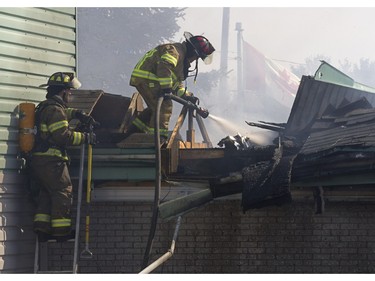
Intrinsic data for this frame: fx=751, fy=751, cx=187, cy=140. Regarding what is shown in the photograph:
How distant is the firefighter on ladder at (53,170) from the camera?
8148 mm

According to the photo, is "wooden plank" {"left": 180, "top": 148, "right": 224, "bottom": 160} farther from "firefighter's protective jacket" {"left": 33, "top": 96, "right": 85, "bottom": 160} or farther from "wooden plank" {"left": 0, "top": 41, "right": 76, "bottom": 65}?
"wooden plank" {"left": 0, "top": 41, "right": 76, "bottom": 65}

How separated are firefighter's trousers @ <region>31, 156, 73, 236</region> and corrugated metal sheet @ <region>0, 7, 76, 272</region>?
0.33 m

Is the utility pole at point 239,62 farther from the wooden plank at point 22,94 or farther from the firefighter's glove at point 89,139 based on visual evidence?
the firefighter's glove at point 89,139

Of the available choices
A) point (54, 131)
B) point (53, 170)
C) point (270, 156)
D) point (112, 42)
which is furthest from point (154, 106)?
point (112, 42)

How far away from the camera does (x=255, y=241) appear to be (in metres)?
8.38

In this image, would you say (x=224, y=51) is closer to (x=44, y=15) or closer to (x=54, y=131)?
(x=44, y=15)

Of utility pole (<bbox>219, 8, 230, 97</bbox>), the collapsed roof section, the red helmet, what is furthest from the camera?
utility pole (<bbox>219, 8, 230, 97</bbox>)

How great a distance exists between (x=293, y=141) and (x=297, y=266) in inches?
56.5

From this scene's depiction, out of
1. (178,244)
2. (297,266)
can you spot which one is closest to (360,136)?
(297,266)

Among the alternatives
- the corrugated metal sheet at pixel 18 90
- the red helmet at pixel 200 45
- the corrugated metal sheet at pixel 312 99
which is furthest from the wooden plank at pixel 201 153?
the corrugated metal sheet at pixel 18 90

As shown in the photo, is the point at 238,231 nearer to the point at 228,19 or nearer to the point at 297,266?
the point at 297,266

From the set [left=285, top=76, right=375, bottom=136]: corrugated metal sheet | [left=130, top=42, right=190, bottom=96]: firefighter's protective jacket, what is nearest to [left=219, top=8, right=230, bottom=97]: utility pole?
[left=285, top=76, right=375, bottom=136]: corrugated metal sheet

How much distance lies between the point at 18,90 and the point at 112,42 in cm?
2799

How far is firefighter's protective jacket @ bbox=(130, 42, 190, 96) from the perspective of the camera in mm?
8633
